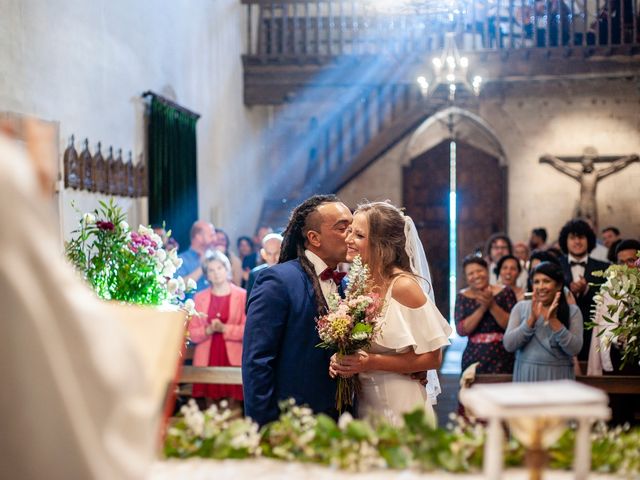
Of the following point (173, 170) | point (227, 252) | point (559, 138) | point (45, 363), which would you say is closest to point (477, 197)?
point (559, 138)

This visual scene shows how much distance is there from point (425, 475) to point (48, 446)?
1105mm

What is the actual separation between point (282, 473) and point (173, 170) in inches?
375

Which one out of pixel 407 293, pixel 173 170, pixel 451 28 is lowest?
pixel 407 293

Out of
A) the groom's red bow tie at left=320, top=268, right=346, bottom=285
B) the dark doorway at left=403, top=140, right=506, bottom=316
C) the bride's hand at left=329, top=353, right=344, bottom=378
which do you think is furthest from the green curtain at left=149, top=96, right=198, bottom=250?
the bride's hand at left=329, top=353, right=344, bottom=378

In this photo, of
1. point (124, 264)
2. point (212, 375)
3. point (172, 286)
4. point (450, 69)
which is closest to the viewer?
point (124, 264)

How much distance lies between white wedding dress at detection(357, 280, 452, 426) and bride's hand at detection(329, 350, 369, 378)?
12cm

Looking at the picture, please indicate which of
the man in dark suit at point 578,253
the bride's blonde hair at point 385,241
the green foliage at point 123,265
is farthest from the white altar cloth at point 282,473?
the man in dark suit at point 578,253

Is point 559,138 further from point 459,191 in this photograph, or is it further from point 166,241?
point 166,241

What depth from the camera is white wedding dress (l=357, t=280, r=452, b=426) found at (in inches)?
148

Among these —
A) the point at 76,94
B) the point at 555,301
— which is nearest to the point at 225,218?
the point at 76,94

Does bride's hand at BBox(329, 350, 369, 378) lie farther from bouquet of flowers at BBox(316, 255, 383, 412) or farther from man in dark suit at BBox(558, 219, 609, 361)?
man in dark suit at BBox(558, 219, 609, 361)

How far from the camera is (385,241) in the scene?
3.93 m

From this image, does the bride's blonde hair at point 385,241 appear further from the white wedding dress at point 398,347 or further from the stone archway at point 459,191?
the stone archway at point 459,191

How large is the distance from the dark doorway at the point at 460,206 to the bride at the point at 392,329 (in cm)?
1204
